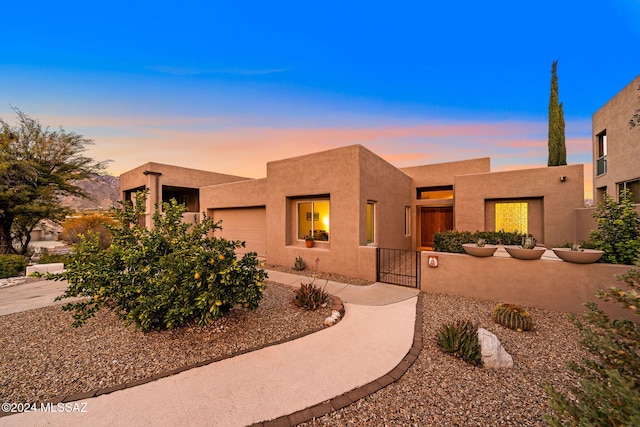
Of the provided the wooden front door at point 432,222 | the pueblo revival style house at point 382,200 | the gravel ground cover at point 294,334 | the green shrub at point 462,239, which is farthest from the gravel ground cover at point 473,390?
the wooden front door at point 432,222

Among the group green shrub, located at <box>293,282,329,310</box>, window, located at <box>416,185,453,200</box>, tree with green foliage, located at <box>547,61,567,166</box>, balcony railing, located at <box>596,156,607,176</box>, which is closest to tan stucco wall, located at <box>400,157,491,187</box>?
window, located at <box>416,185,453,200</box>

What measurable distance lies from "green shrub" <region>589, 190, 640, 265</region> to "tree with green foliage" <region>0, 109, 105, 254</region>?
2160 cm

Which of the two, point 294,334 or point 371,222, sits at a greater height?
point 371,222

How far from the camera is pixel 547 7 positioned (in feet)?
27.9

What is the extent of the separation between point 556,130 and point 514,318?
46.1 ft

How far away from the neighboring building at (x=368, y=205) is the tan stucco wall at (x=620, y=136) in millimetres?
1211

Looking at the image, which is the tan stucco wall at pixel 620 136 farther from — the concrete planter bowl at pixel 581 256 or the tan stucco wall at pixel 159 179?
the tan stucco wall at pixel 159 179

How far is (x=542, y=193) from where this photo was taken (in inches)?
408

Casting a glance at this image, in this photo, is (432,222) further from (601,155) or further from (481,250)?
(481,250)

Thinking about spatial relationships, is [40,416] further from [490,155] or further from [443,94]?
[490,155]

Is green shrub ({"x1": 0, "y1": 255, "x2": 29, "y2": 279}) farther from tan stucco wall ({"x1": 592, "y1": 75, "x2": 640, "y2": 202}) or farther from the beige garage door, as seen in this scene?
tan stucco wall ({"x1": 592, "y1": 75, "x2": 640, "y2": 202})

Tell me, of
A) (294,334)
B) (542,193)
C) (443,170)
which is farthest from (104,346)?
(443,170)

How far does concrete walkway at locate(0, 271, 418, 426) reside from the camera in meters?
2.53

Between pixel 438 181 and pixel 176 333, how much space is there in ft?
47.1
